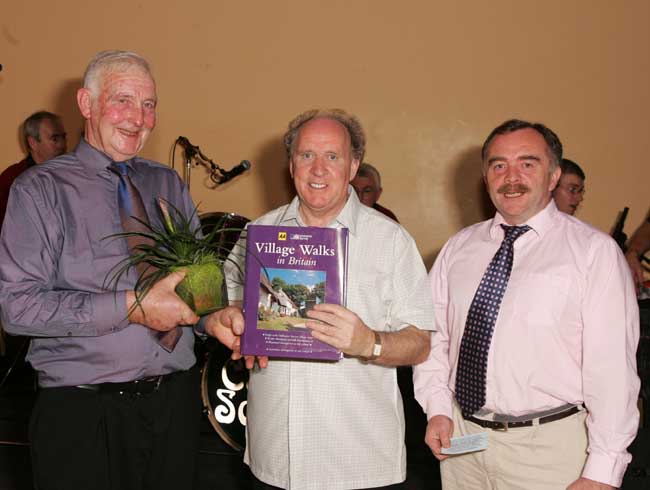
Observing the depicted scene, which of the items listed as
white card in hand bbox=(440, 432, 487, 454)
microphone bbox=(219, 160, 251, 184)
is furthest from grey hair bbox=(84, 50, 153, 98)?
microphone bbox=(219, 160, 251, 184)

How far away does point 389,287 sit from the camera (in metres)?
2.03

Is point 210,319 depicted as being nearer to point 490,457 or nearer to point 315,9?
point 490,457

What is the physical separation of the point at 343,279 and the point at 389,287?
29 centimetres

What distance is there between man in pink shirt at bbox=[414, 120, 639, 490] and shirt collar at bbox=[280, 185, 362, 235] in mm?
447

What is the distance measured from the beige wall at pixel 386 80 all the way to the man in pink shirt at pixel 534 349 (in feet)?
11.3

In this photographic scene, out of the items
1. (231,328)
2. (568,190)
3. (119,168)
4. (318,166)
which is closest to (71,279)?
(119,168)

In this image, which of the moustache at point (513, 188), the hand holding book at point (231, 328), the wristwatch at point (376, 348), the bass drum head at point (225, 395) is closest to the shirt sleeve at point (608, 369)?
the moustache at point (513, 188)

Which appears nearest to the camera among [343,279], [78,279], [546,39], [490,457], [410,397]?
[343,279]

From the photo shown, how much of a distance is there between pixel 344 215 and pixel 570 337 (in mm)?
733

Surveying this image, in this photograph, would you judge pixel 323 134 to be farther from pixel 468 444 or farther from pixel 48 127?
pixel 48 127

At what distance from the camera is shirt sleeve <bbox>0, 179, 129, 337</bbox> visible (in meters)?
1.89

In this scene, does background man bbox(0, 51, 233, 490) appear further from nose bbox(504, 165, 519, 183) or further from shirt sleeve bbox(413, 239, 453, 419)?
nose bbox(504, 165, 519, 183)

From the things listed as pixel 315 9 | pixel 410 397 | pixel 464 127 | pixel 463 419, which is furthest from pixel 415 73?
pixel 463 419

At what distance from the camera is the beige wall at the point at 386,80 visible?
18.1ft
